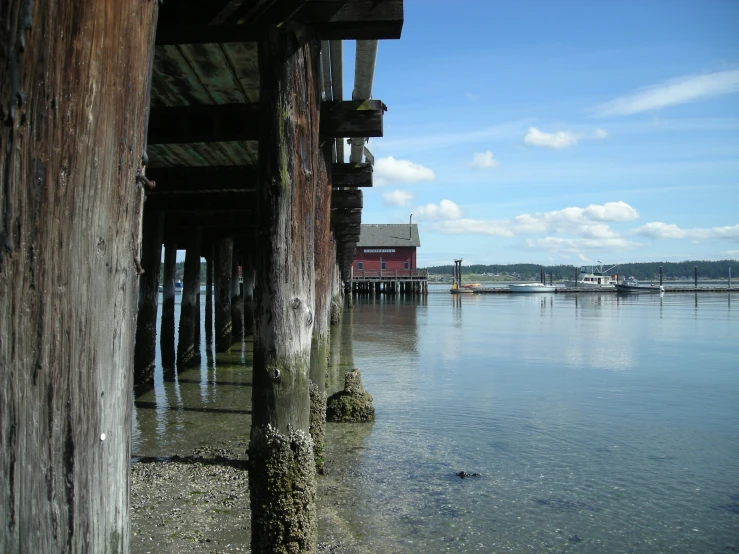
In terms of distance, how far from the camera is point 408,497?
20.5ft

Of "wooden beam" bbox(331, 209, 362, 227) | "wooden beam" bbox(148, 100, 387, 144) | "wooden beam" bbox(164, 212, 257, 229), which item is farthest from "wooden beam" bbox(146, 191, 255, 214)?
"wooden beam" bbox(331, 209, 362, 227)

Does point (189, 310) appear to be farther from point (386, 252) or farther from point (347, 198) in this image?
point (386, 252)

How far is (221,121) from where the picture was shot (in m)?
7.36

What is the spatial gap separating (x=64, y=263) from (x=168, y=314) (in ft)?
47.1

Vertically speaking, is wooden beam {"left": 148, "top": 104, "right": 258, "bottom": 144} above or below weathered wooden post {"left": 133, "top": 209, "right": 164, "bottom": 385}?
above

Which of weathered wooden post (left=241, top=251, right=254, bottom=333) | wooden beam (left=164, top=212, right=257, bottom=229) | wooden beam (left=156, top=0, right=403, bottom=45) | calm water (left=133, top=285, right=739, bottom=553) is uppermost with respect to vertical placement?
wooden beam (left=156, top=0, right=403, bottom=45)

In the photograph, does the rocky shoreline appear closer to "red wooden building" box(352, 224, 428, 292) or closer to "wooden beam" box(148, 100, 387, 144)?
"wooden beam" box(148, 100, 387, 144)

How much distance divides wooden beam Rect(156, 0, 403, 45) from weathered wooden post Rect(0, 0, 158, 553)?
2.68 meters

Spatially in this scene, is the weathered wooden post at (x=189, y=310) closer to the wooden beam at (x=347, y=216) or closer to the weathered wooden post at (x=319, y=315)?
the wooden beam at (x=347, y=216)

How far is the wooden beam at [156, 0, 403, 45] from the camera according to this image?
4.23 metres

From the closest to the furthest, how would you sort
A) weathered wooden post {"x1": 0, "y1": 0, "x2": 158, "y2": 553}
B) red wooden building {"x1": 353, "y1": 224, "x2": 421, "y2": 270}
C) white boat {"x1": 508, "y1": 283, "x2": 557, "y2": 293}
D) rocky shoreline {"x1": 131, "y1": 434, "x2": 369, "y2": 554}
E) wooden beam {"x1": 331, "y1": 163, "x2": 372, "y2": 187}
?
1. weathered wooden post {"x1": 0, "y1": 0, "x2": 158, "y2": 553}
2. rocky shoreline {"x1": 131, "y1": 434, "x2": 369, "y2": 554}
3. wooden beam {"x1": 331, "y1": 163, "x2": 372, "y2": 187}
4. red wooden building {"x1": 353, "y1": 224, "x2": 421, "y2": 270}
5. white boat {"x1": 508, "y1": 283, "x2": 557, "y2": 293}

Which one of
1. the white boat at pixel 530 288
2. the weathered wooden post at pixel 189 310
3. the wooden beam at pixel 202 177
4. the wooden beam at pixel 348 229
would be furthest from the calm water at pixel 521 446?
the white boat at pixel 530 288

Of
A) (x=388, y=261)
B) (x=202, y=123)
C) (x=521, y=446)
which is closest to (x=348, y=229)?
(x=521, y=446)

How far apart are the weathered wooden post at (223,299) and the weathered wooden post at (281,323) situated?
44.4ft
